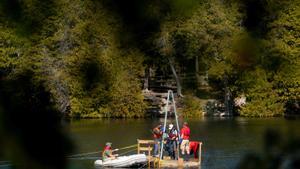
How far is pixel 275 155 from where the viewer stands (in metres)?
2.48

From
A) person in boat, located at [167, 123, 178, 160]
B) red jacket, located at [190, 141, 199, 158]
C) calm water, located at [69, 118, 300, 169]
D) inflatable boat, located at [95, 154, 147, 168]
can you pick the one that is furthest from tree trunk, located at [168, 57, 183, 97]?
red jacket, located at [190, 141, 199, 158]

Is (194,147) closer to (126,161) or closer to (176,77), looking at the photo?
(126,161)

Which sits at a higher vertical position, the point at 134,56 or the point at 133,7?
the point at 133,7

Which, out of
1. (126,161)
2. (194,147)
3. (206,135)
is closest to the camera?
(126,161)

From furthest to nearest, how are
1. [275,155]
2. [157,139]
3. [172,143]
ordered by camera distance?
[157,139] → [172,143] → [275,155]

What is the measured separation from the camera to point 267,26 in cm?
272

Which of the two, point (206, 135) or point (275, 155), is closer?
point (275, 155)

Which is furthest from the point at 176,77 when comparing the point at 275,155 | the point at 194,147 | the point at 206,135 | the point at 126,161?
the point at 206,135

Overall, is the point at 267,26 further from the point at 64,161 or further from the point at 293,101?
the point at 293,101

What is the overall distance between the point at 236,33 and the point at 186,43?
4.87 feet

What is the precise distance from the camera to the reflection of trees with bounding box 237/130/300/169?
246cm

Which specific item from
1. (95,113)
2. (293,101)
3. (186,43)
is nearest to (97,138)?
(95,113)

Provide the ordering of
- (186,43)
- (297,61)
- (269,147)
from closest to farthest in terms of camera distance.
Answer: (269,147) → (297,61) → (186,43)

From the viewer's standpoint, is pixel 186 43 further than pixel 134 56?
Yes
